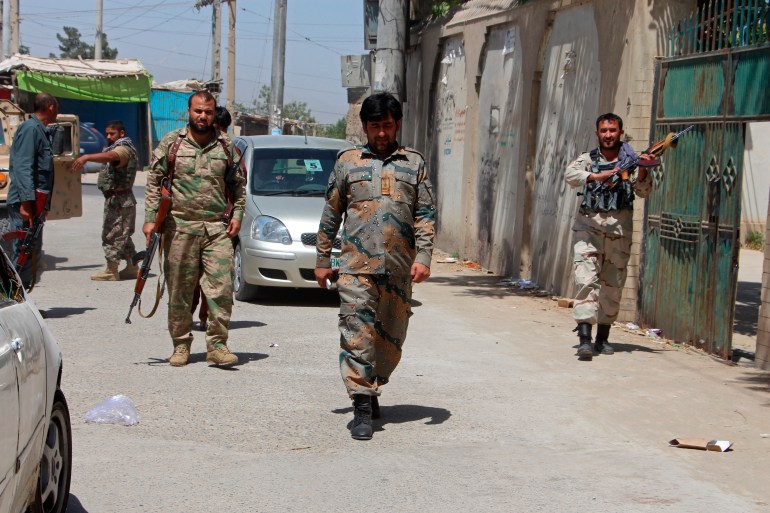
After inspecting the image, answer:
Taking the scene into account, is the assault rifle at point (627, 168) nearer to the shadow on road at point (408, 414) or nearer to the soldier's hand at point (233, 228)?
the shadow on road at point (408, 414)

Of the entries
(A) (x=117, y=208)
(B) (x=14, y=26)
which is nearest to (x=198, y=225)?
(A) (x=117, y=208)

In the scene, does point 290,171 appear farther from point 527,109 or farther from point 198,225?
point 198,225

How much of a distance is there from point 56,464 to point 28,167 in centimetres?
541

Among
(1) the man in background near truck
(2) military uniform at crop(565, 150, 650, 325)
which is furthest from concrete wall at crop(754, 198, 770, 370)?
(1) the man in background near truck

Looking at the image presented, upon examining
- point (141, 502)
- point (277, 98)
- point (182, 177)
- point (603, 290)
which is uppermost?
point (277, 98)

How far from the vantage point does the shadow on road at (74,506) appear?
473 cm

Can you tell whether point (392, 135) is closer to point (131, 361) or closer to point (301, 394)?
point (301, 394)

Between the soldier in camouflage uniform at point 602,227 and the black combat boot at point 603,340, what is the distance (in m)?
0.18

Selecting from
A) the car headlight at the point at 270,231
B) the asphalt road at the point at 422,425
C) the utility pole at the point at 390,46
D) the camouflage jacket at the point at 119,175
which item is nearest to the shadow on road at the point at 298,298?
the car headlight at the point at 270,231

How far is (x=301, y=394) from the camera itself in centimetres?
715

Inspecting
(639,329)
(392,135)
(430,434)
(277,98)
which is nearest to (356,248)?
(392,135)

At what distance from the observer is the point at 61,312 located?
10.3 metres

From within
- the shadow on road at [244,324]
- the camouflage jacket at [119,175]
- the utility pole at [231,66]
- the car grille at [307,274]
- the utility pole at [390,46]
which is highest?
the utility pole at [231,66]

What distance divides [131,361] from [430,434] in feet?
9.31
